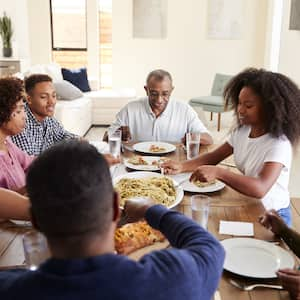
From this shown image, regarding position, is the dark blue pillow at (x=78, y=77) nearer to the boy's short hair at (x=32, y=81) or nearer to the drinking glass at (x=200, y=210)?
the boy's short hair at (x=32, y=81)

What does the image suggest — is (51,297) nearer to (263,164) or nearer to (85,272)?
(85,272)

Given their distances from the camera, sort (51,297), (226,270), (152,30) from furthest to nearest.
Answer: (152,30), (226,270), (51,297)

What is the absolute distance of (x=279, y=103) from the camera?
1871mm

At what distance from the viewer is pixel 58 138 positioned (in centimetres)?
265

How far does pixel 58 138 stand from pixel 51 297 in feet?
6.68

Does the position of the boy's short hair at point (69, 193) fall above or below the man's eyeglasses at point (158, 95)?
above

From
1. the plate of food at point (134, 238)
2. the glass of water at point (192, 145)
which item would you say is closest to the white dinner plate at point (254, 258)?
the plate of food at point (134, 238)

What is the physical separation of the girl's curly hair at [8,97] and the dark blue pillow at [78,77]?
4685 millimetres

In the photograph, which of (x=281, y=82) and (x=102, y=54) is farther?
(x=102, y=54)

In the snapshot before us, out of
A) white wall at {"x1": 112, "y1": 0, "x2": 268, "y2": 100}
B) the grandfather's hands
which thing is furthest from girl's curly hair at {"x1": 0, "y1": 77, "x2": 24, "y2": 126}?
white wall at {"x1": 112, "y1": 0, "x2": 268, "y2": 100}

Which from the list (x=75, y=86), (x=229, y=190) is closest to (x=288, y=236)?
(x=229, y=190)

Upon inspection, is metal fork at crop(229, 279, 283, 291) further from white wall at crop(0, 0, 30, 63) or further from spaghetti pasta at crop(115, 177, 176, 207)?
white wall at crop(0, 0, 30, 63)

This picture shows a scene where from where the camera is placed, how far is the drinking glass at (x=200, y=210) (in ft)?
4.72

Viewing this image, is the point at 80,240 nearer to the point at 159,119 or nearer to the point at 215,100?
the point at 159,119
